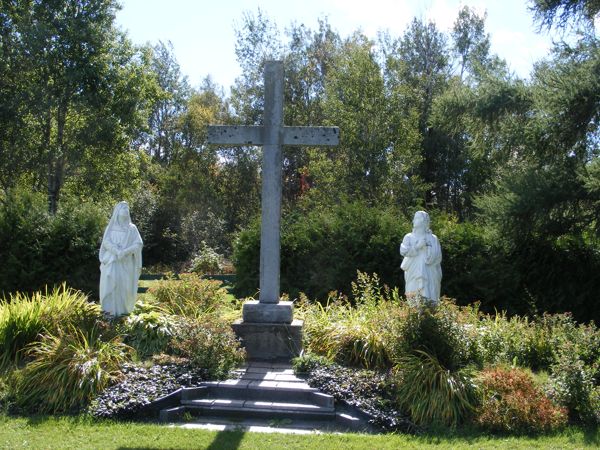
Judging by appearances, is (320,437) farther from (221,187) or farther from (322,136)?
(221,187)

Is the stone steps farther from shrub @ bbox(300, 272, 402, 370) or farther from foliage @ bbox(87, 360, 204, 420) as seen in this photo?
shrub @ bbox(300, 272, 402, 370)

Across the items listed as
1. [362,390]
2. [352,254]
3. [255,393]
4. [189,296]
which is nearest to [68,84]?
[352,254]

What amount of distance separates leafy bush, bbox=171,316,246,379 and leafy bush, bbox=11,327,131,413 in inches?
36.6

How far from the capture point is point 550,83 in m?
14.2

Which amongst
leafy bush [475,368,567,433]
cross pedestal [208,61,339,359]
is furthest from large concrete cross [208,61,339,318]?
leafy bush [475,368,567,433]

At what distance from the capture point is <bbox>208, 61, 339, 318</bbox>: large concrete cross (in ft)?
30.3

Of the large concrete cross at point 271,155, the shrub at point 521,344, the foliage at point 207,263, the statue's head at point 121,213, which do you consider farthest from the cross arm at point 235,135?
the foliage at point 207,263

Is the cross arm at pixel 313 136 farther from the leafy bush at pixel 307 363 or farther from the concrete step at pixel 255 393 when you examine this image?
the concrete step at pixel 255 393

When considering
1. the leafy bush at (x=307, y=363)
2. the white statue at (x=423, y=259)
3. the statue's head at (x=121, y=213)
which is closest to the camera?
the leafy bush at (x=307, y=363)

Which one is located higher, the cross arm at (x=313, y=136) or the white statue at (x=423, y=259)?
the cross arm at (x=313, y=136)

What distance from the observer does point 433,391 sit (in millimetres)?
7281

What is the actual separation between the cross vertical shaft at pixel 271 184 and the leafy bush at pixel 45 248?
759cm

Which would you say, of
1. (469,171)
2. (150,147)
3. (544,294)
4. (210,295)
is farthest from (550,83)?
(150,147)

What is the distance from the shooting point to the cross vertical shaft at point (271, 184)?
9.25 metres
